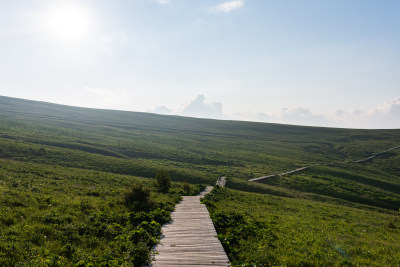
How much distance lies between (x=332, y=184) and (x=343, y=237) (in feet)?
120

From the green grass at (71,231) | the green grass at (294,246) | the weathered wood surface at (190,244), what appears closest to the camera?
the green grass at (71,231)

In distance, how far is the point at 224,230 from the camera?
41.4ft

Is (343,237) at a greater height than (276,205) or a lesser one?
greater

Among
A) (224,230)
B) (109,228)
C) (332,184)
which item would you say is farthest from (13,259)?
(332,184)

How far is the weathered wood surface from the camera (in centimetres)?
855

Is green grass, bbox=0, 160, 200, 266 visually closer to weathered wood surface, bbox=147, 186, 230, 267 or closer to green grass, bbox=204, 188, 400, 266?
weathered wood surface, bbox=147, 186, 230, 267

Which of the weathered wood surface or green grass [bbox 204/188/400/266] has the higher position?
the weathered wood surface

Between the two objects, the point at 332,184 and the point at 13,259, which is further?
the point at 332,184

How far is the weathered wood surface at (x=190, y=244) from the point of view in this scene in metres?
8.55

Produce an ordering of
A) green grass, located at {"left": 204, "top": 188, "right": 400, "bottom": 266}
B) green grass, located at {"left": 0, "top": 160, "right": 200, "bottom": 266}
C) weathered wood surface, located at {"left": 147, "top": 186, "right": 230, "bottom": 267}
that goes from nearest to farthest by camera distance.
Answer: green grass, located at {"left": 0, "top": 160, "right": 200, "bottom": 266} < weathered wood surface, located at {"left": 147, "top": 186, "right": 230, "bottom": 267} < green grass, located at {"left": 204, "top": 188, "right": 400, "bottom": 266}

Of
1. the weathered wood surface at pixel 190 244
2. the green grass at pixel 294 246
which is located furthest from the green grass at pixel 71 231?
the green grass at pixel 294 246

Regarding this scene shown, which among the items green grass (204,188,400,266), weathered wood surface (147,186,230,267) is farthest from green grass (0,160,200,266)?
green grass (204,188,400,266)

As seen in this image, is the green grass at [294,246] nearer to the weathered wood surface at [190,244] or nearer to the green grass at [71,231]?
the weathered wood surface at [190,244]

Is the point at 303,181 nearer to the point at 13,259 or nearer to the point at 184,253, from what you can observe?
the point at 184,253
